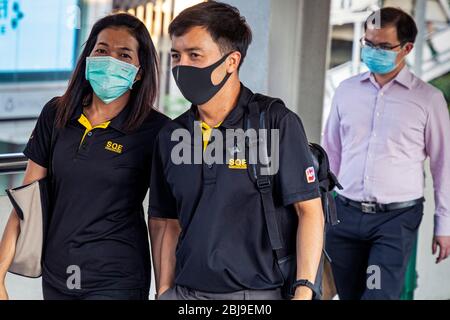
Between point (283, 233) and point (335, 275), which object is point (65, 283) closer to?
point (283, 233)

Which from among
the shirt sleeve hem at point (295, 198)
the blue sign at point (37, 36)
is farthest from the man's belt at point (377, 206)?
the blue sign at point (37, 36)

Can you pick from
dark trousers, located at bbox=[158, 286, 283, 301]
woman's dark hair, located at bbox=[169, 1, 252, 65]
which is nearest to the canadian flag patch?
dark trousers, located at bbox=[158, 286, 283, 301]

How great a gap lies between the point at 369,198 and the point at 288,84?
0.80 m

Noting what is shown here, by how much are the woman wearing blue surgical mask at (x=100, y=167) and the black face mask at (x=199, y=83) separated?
12.3 inches

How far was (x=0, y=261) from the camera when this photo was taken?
340 centimetres

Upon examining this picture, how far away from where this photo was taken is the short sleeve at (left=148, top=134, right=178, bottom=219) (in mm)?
3199

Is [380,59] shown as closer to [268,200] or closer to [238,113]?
[238,113]

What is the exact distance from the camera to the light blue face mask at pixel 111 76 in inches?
133

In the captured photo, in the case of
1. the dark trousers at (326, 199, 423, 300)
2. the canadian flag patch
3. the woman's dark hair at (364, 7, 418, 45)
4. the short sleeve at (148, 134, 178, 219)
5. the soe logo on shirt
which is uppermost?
the woman's dark hair at (364, 7, 418, 45)

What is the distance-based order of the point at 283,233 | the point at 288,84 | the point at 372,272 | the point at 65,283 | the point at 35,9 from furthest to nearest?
the point at 35,9
the point at 288,84
the point at 372,272
the point at 65,283
the point at 283,233

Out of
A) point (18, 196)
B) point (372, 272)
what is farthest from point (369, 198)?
point (18, 196)

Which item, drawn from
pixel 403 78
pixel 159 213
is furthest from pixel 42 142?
pixel 403 78

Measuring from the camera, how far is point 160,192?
3.23m

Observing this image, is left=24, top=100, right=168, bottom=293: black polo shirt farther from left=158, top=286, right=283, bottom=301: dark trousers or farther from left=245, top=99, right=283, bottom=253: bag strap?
left=245, top=99, right=283, bottom=253: bag strap
